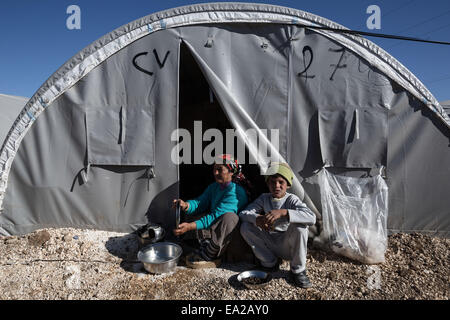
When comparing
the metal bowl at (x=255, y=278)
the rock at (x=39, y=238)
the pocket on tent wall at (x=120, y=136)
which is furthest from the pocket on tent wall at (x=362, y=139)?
the rock at (x=39, y=238)

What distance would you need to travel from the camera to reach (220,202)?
3.23 metres

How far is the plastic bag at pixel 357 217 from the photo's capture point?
10.3 feet

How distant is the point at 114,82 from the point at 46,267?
8.01ft

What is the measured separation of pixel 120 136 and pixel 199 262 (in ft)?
6.48

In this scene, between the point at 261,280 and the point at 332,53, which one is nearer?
the point at 261,280

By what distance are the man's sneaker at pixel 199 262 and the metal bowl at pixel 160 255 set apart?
14cm

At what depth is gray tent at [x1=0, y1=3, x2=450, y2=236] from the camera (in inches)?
142

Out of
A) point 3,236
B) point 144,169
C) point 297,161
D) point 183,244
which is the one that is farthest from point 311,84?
point 3,236

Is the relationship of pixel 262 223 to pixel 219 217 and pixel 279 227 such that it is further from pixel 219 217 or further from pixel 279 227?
pixel 219 217

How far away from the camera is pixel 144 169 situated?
3.70 m

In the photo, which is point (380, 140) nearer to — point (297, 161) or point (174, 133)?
point (297, 161)

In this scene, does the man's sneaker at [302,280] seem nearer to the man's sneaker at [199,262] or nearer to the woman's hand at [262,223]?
the woman's hand at [262,223]

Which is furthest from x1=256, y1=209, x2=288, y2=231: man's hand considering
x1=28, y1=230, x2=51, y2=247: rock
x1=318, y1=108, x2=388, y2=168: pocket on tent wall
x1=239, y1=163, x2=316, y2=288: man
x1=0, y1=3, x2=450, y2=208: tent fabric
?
x1=28, y1=230, x2=51, y2=247: rock

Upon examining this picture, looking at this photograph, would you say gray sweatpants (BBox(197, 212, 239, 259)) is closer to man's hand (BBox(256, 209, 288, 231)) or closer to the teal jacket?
the teal jacket
